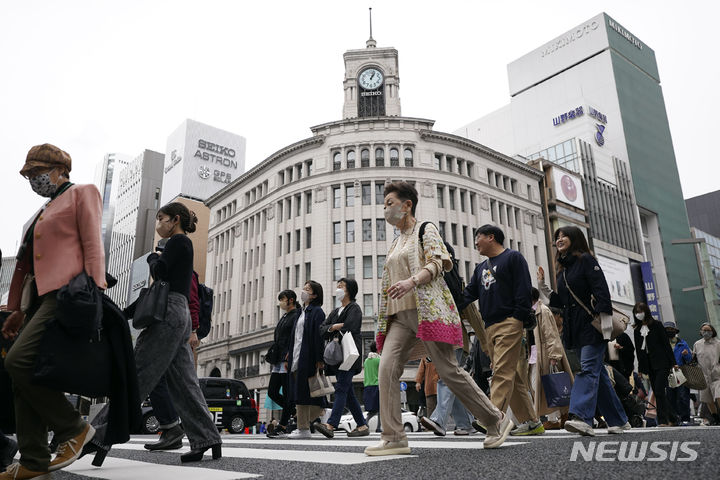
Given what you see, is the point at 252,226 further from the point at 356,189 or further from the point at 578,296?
the point at 578,296

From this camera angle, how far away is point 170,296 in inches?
144

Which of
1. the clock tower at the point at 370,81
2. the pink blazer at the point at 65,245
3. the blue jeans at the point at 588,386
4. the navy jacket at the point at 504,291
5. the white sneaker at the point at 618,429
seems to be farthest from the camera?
the clock tower at the point at 370,81

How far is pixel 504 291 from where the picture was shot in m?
4.71

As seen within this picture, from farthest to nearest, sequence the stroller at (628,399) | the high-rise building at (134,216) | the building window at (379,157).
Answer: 1. the high-rise building at (134,216)
2. the building window at (379,157)
3. the stroller at (628,399)

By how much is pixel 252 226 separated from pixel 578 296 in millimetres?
42001

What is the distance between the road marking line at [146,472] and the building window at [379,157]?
37.0 metres

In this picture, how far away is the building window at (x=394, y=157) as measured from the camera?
130 feet

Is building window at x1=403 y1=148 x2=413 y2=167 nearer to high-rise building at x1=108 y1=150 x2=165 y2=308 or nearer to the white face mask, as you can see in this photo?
the white face mask

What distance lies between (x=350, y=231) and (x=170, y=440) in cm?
3423

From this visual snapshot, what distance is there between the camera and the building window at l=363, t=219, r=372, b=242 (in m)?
38.1

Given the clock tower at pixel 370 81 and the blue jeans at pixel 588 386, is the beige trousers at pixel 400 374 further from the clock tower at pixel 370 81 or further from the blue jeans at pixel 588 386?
the clock tower at pixel 370 81

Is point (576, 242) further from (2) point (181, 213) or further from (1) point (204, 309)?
(1) point (204, 309)

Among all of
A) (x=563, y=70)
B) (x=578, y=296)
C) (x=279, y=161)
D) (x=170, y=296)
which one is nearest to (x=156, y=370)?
(x=170, y=296)

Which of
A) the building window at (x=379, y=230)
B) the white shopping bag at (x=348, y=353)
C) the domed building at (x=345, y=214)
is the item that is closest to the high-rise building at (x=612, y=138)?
the domed building at (x=345, y=214)
